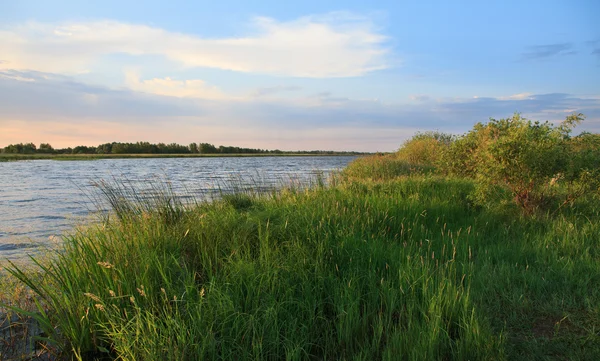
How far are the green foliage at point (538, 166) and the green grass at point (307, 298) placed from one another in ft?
7.36

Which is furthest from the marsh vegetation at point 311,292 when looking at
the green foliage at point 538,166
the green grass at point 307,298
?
the green foliage at point 538,166

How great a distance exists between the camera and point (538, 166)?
8.05 m

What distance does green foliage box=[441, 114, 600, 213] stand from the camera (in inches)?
318

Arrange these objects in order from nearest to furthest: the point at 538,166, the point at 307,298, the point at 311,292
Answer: the point at 307,298 < the point at 311,292 < the point at 538,166

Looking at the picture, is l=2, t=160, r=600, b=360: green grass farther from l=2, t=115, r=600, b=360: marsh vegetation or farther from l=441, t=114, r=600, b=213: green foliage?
l=441, t=114, r=600, b=213: green foliage

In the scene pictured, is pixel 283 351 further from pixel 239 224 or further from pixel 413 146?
pixel 413 146

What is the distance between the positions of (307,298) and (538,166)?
697cm

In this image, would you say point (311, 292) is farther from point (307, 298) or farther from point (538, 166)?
point (538, 166)

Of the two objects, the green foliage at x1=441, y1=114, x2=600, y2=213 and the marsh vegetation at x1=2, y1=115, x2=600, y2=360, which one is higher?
the green foliage at x1=441, y1=114, x2=600, y2=213

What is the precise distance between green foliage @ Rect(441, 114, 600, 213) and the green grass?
2242mm

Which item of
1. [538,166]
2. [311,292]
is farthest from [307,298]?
[538,166]

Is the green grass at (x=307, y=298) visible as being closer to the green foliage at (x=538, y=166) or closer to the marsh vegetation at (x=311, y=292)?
the marsh vegetation at (x=311, y=292)

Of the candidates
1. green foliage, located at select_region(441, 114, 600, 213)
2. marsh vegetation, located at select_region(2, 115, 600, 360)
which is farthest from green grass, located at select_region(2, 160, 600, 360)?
green foliage, located at select_region(441, 114, 600, 213)

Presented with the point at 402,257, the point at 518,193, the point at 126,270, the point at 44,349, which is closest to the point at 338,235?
the point at 402,257
